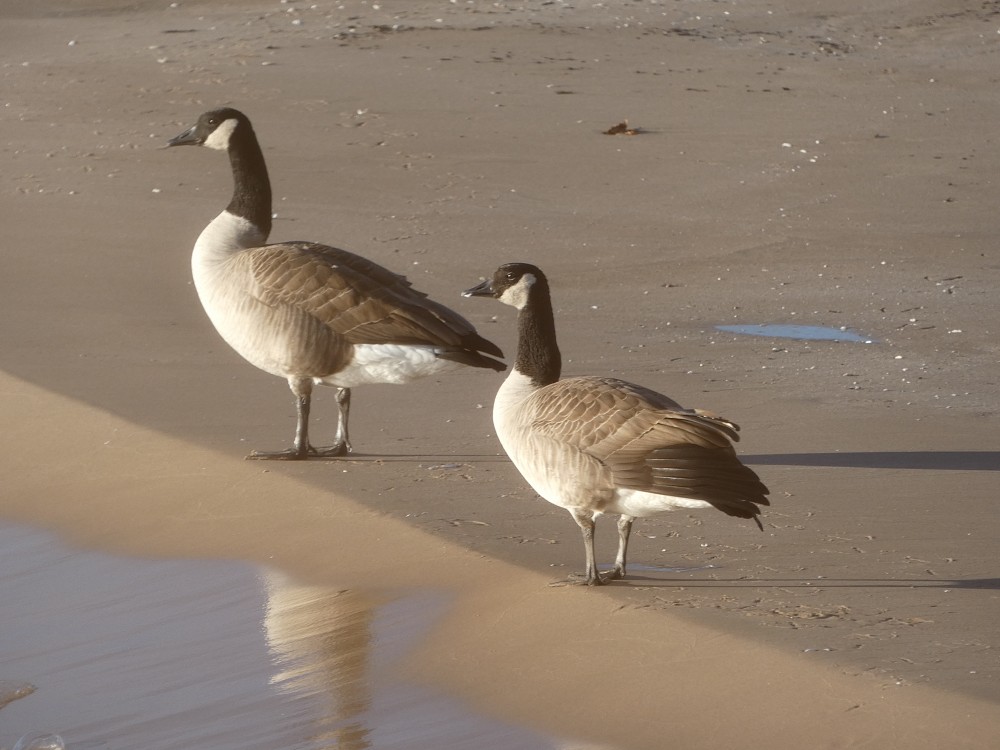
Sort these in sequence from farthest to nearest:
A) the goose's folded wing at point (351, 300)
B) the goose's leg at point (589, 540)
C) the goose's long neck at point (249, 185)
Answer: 1. the goose's long neck at point (249, 185)
2. the goose's folded wing at point (351, 300)
3. the goose's leg at point (589, 540)

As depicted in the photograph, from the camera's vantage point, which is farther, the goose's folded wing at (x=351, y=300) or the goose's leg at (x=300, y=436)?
the goose's leg at (x=300, y=436)

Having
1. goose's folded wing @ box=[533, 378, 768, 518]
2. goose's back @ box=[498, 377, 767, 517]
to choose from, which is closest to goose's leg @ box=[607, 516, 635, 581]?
goose's back @ box=[498, 377, 767, 517]

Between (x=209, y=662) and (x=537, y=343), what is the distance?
6.71ft

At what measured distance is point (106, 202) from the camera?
1416 cm

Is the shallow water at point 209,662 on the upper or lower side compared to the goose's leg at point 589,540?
lower

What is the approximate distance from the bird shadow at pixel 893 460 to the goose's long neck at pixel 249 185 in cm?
314

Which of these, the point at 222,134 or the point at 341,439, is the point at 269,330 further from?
the point at 222,134

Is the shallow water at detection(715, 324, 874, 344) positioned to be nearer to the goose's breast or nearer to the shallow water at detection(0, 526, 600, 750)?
the goose's breast

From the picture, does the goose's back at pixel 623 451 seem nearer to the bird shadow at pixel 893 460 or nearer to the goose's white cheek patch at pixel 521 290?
the goose's white cheek patch at pixel 521 290

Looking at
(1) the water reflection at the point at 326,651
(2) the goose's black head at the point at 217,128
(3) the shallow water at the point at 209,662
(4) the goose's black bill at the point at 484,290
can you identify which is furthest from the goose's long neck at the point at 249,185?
(1) the water reflection at the point at 326,651

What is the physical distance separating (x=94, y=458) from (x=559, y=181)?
24.6 ft

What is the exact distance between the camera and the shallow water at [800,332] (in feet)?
34.3

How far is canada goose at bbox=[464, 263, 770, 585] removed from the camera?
5.79 meters

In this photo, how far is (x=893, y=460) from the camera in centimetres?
796
